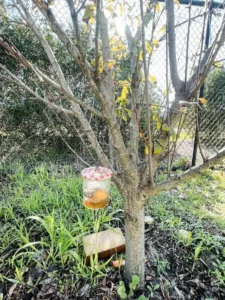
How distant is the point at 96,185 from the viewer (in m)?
1.12

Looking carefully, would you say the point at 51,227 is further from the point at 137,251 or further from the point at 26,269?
the point at 137,251

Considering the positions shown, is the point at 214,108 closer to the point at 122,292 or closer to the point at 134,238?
the point at 134,238

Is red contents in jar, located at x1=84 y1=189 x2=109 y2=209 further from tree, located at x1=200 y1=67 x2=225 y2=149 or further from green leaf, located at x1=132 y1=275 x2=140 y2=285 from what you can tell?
tree, located at x1=200 y1=67 x2=225 y2=149

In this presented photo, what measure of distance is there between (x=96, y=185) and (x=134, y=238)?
13.6 inches

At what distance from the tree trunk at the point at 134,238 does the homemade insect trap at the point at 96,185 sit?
0.14 metres

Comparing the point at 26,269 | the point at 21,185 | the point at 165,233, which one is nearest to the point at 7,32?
the point at 21,185

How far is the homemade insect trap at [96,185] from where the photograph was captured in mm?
1053

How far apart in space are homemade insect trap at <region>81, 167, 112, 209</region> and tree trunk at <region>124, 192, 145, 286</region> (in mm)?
140

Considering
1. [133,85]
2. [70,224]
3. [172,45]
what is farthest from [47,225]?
[172,45]

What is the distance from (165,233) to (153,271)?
0.36 metres

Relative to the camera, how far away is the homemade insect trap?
41.4 inches

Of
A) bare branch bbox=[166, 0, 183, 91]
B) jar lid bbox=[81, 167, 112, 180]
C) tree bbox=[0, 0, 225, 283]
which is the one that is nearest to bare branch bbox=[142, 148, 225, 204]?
tree bbox=[0, 0, 225, 283]

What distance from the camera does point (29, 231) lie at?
159 centimetres

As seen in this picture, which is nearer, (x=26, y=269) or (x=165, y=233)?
(x=26, y=269)
